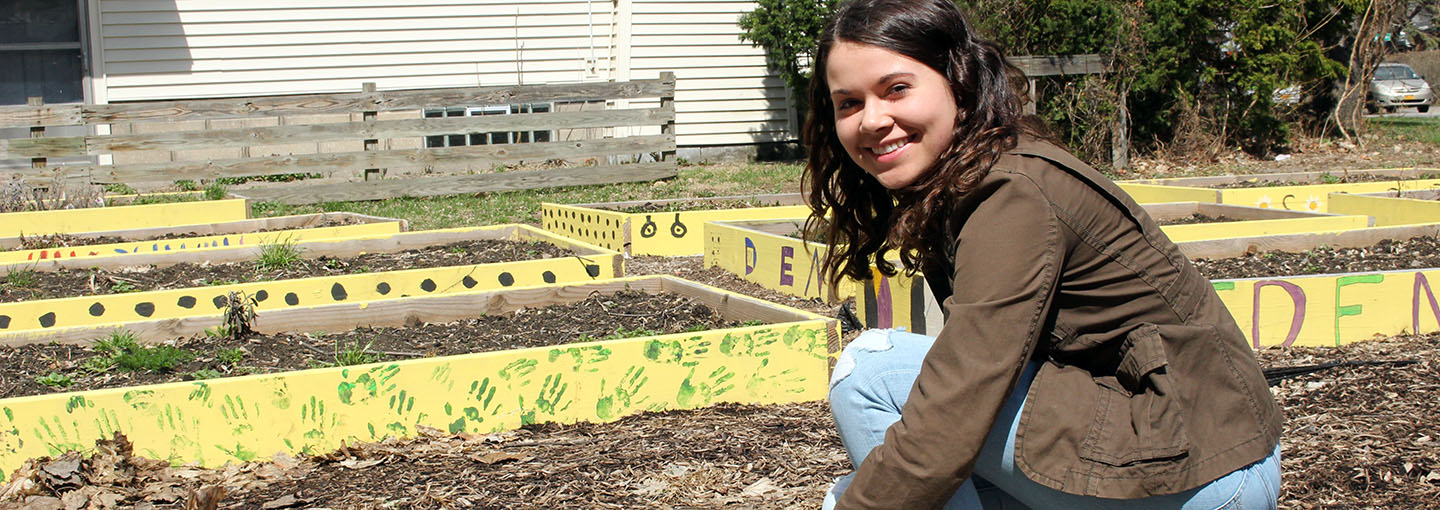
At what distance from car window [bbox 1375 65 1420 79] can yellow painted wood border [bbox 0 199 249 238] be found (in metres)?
29.7

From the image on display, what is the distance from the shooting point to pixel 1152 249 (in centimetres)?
194

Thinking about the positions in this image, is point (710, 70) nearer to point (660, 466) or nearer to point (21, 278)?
point (21, 278)

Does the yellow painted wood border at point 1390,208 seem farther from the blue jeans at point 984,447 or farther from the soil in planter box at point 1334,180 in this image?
the blue jeans at point 984,447

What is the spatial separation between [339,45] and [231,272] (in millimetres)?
10363

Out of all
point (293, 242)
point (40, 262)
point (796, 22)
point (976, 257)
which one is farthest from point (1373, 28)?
point (976, 257)

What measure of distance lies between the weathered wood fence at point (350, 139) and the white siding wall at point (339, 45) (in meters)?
0.68

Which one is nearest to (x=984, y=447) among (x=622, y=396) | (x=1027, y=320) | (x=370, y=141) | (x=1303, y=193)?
(x=1027, y=320)

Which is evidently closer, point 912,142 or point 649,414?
point 912,142

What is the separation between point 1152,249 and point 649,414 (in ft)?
9.08

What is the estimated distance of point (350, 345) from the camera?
16.4 feet

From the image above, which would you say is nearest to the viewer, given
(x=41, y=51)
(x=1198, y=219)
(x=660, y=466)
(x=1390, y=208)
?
(x=660, y=466)

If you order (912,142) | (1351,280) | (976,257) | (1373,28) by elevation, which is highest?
(1373,28)

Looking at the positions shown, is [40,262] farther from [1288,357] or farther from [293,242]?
[1288,357]

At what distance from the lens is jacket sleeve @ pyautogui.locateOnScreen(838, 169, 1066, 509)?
184 centimetres
